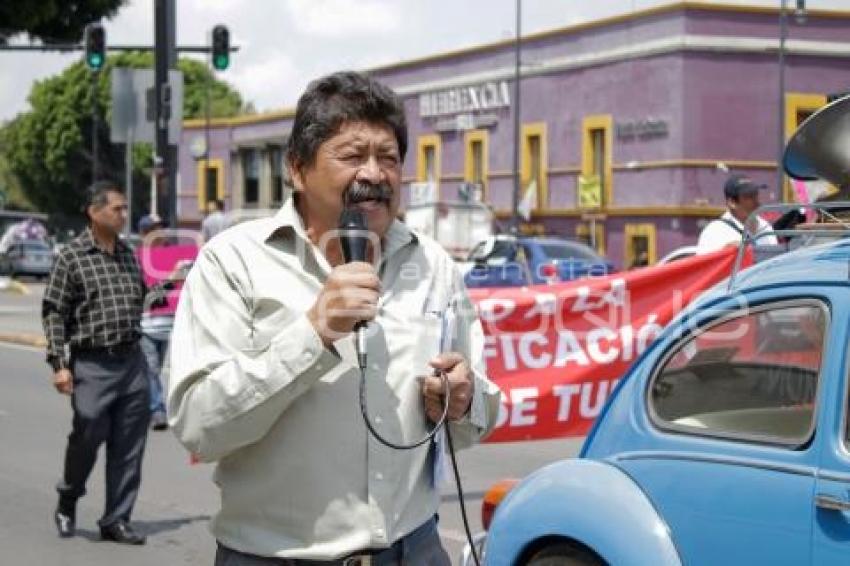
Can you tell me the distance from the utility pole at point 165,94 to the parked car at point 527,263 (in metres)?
5.01

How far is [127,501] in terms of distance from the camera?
26.9ft

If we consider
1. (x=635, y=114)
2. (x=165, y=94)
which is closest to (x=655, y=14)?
(x=635, y=114)

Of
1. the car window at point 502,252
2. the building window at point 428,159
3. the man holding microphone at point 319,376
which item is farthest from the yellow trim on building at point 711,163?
the man holding microphone at point 319,376

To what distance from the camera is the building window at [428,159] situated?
56.6m

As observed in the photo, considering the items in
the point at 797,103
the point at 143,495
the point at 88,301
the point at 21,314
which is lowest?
the point at 21,314

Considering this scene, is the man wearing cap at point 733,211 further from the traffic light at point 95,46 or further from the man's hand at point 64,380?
the traffic light at point 95,46

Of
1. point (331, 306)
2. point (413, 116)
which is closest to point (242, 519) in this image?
point (331, 306)

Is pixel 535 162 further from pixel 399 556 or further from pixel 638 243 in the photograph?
pixel 399 556

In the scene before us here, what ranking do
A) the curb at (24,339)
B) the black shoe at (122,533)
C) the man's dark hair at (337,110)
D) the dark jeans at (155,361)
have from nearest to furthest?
the man's dark hair at (337,110) → the black shoe at (122,533) → the dark jeans at (155,361) → the curb at (24,339)

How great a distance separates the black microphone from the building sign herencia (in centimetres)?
4957

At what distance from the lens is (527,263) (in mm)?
28109

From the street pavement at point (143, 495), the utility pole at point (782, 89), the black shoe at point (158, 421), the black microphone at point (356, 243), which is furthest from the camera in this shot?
the utility pole at point (782, 89)

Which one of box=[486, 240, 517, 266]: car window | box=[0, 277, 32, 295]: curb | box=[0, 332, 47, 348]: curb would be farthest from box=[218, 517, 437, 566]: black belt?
box=[0, 277, 32, 295]: curb

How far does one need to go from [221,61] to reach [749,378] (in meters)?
22.2
